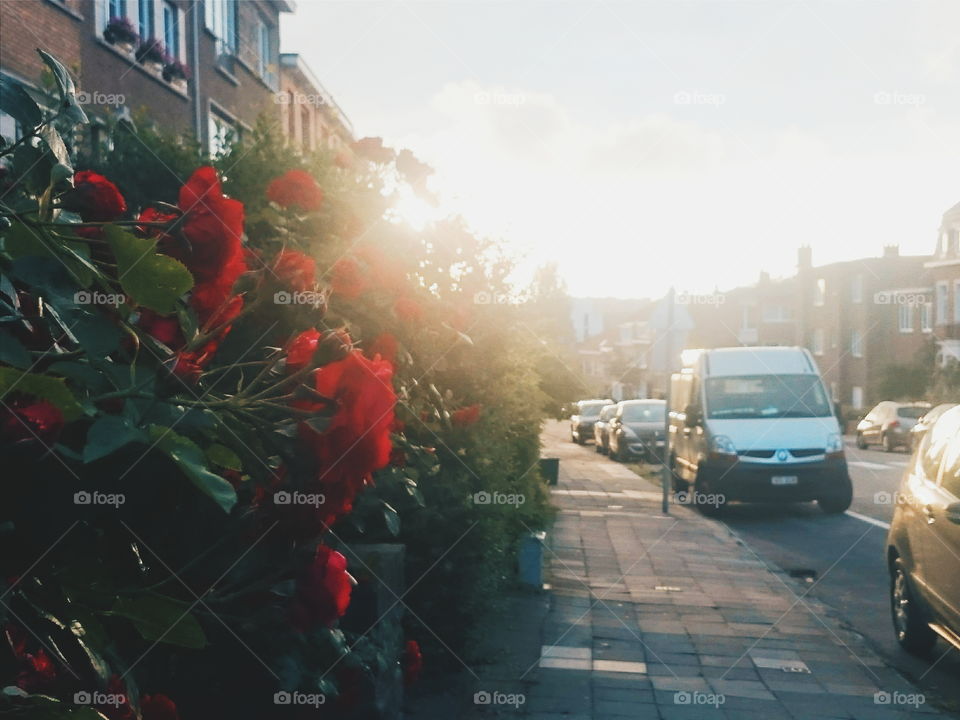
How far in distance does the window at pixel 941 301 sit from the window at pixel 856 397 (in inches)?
349

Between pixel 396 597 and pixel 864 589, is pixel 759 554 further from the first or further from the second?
pixel 396 597

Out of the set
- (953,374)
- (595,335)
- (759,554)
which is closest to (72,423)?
(759,554)

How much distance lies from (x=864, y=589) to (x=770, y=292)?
2853 inches

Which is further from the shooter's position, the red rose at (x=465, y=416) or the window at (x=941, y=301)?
the window at (x=941, y=301)

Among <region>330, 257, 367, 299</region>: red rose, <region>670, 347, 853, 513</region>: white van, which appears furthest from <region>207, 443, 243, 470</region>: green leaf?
<region>670, 347, 853, 513</region>: white van

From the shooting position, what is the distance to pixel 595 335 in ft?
446

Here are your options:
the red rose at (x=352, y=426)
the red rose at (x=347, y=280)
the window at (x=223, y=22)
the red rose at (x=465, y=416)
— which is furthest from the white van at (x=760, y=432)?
the red rose at (x=352, y=426)

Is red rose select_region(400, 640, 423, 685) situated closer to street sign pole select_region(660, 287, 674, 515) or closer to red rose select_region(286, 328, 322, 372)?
red rose select_region(286, 328, 322, 372)

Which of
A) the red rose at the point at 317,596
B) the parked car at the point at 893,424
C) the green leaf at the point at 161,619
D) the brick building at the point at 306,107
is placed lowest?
the parked car at the point at 893,424

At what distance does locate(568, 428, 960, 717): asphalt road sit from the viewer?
295 inches

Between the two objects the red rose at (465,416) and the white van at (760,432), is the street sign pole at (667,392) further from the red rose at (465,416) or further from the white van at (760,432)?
the red rose at (465,416)

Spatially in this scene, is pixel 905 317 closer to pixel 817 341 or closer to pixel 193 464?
pixel 817 341

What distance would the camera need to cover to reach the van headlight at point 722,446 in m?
16.2

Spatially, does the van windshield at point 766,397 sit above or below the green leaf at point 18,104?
below
